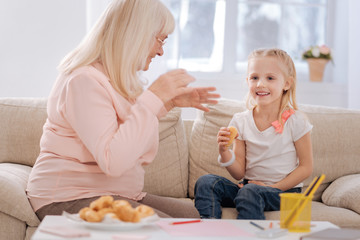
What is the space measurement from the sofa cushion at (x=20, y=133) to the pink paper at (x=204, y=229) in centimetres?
128

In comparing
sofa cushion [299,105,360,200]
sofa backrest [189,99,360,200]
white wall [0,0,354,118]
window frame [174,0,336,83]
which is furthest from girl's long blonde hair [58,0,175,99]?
window frame [174,0,336,83]

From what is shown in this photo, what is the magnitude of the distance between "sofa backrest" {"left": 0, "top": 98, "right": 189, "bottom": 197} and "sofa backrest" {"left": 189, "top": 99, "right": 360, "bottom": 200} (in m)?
0.07

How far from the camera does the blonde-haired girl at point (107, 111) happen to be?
1.56 m

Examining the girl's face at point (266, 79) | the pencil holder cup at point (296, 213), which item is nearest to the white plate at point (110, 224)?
the pencil holder cup at point (296, 213)

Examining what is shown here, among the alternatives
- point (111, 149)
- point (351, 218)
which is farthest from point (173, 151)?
point (111, 149)

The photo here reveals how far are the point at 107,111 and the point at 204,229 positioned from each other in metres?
0.47

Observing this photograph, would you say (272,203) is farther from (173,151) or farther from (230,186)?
(173,151)

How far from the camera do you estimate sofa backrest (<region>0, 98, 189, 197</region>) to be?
8.28 ft

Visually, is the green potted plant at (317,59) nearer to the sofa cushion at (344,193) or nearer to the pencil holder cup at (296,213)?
the sofa cushion at (344,193)

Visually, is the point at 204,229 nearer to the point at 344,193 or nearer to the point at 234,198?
the point at 234,198

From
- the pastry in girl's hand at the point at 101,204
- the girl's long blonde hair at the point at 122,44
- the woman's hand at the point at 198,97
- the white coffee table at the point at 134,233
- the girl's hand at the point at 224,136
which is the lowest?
the white coffee table at the point at 134,233

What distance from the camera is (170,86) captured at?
1.62 meters

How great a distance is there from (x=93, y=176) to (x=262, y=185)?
0.82 meters

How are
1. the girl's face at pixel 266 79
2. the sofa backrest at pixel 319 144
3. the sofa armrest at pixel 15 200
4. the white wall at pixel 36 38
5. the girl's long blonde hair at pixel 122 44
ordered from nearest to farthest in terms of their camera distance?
the girl's long blonde hair at pixel 122 44, the sofa armrest at pixel 15 200, the girl's face at pixel 266 79, the sofa backrest at pixel 319 144, the white wall at pixel 36 38
